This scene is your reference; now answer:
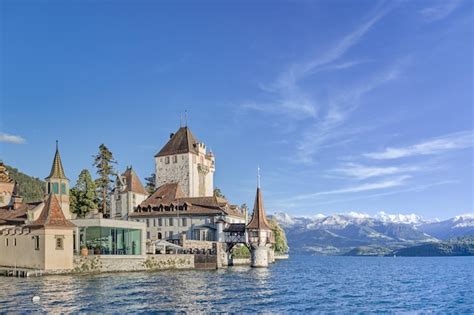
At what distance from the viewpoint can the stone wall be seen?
181ft

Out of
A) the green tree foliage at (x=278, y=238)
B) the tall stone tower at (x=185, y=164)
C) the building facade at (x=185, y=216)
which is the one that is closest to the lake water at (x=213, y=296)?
the building facade at (x=185, y=216)

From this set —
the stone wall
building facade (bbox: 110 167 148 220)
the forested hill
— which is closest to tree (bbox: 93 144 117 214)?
building facade (bbox: 110 167 148 220)

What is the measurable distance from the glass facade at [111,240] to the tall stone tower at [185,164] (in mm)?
32907

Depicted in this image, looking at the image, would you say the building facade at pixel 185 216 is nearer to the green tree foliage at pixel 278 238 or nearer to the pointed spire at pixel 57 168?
the pointed spire at pixel 57 168

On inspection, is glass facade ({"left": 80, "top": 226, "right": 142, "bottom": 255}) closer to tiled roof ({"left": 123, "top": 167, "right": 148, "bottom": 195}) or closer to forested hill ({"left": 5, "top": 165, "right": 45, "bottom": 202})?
tiled roof ({"left": 123, "top": 167, "right": 148, "bottom": 195})

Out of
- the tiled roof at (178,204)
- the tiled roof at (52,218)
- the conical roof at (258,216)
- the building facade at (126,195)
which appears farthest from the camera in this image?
the building facade at (126,195)

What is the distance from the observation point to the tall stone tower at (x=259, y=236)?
7575 cm

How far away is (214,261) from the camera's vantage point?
7000 cm

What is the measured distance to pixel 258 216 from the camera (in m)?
78.6

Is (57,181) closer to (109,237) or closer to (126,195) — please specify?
(109,237)

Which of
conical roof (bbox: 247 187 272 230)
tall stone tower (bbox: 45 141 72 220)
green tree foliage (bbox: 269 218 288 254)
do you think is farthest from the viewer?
green tree foliage (bbox: 269 218 288 254)

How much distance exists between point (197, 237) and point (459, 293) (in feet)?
142

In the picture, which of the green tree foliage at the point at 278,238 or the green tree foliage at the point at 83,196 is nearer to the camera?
the green tree foliage at the point at 83,196

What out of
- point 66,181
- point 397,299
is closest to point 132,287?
point 397,299
